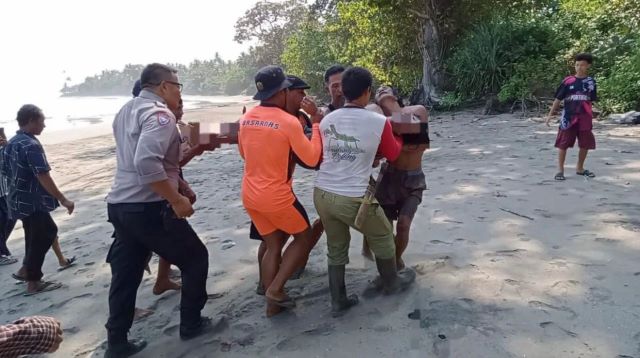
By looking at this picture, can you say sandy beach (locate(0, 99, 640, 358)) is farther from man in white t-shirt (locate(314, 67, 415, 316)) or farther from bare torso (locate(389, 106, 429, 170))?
bare torso (locate(389, 106, 429, 170))

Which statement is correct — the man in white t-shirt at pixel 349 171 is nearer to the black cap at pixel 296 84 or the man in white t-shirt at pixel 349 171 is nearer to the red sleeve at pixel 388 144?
the red sleeve at pixel 388 144

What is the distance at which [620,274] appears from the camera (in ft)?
10.5

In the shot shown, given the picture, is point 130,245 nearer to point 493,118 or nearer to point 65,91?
point 493,118

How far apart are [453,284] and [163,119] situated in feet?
7.35

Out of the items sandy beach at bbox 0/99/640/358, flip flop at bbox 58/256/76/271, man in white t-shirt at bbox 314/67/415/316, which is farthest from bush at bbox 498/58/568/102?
flip flop at bbox 58/256/76/271

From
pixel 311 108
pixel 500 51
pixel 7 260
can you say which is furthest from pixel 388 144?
pixel 500 51

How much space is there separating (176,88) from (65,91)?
3734 inches

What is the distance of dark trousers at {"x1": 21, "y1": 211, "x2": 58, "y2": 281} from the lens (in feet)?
13.4

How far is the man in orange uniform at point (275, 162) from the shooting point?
9.62 ft

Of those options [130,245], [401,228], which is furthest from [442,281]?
[130,245]

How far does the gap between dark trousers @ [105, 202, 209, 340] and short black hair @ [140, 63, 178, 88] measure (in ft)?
2.46

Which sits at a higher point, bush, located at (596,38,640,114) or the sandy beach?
bush, located at (596,38,640,114)

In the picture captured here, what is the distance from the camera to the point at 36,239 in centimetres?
412

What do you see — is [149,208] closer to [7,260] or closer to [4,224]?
[4,224]
